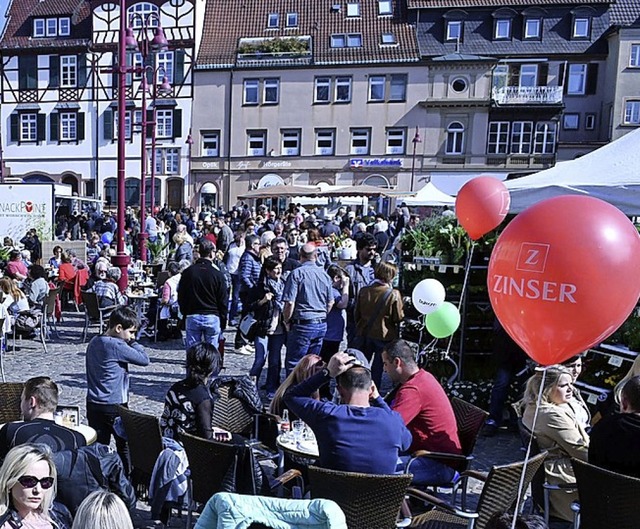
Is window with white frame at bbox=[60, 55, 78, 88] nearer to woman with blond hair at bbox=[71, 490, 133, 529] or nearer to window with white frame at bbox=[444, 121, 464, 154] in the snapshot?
window with white frame at bbox=[444, 121, 464, 154]

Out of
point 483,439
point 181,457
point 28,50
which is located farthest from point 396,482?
point 28,50

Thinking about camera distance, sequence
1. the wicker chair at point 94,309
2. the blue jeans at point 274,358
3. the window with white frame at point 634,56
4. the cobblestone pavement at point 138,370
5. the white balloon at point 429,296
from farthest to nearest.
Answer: the window with white frame at point 634,56 → the wicker chair at point 94,309 → the blue jeans at point 274,358 → the white balloon at point 429,296 → the cobblestone pavement at point 138,370

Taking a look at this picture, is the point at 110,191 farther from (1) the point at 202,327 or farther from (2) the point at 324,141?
(1) the point at 202,327

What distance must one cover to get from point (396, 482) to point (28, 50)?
39752 millimetres

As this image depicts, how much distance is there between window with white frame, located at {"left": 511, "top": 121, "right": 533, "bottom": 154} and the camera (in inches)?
1304

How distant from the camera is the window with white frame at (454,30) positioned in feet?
112

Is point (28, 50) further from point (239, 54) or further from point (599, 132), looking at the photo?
point (599, 132)

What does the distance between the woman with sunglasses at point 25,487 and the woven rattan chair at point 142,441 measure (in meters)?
1.04

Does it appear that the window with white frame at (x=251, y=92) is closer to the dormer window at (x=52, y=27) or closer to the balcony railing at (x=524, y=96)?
the dormer window at (x=52, y=27)

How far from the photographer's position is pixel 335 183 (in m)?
34.4

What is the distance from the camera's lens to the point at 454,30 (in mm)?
34281

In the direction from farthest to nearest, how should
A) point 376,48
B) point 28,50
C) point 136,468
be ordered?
1. point 28,50
2. point 376,48
3. point 136,468

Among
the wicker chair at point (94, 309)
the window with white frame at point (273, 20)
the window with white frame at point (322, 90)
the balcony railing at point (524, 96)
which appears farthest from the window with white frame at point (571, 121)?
the wicker chair at point (94, 309)

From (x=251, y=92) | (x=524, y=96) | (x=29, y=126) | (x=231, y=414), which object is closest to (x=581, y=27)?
(x=524, y=96)
